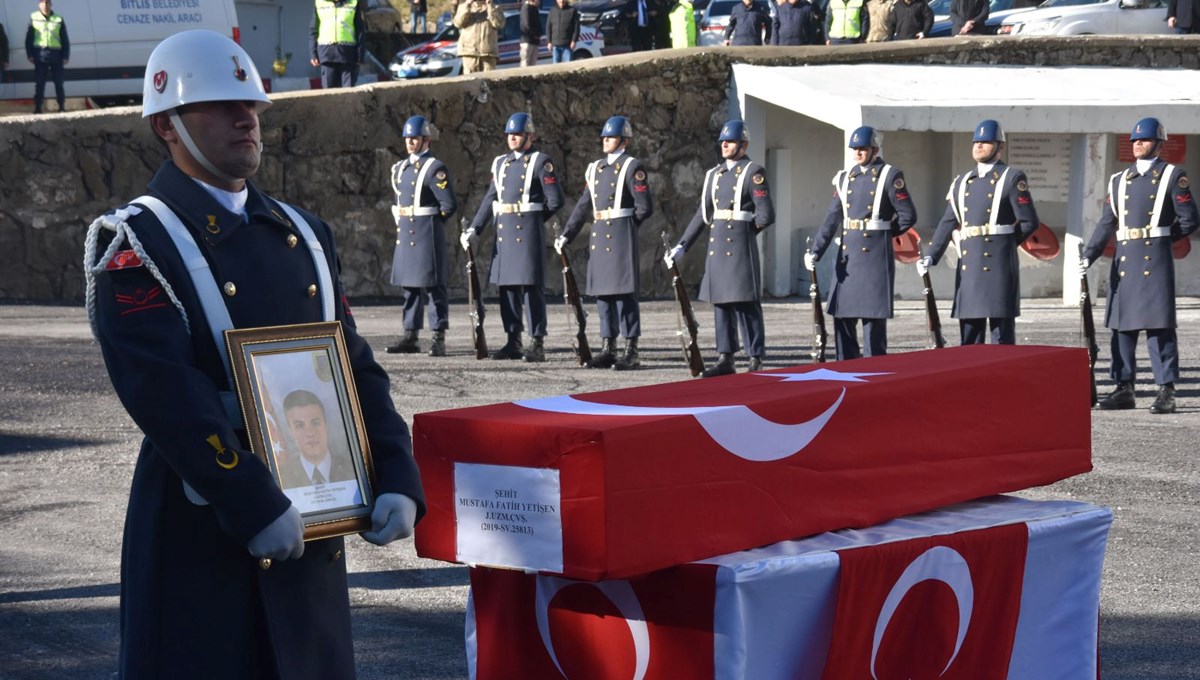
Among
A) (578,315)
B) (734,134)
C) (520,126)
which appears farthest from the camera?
(520,126)

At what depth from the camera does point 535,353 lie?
1297cm

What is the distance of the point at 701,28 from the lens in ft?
82.1

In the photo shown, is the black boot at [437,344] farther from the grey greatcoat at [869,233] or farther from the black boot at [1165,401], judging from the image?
the black boot at [1165,401]

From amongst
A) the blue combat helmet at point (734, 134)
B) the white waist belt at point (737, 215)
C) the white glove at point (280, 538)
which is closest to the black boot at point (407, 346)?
the white waist belt at point (737, 215)

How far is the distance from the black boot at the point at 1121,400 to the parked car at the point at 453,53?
14180 millimetres

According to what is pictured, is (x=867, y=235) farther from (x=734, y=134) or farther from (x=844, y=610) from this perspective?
(x=844, y=610)

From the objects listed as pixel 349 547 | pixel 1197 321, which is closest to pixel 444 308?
pixel 349 547

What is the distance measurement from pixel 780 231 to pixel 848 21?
3941mm

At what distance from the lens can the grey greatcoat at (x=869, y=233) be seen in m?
11.4

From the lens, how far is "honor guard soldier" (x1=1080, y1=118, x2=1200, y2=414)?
10.2m

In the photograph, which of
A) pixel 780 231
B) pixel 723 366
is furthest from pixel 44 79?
pixel 723 366

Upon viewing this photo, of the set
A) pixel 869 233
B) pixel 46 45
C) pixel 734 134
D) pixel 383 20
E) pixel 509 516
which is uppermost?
pixel 383 20

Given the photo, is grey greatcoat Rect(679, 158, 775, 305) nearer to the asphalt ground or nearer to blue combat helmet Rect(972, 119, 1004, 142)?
the asphalt ground

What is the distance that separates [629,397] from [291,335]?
3.32 ft
